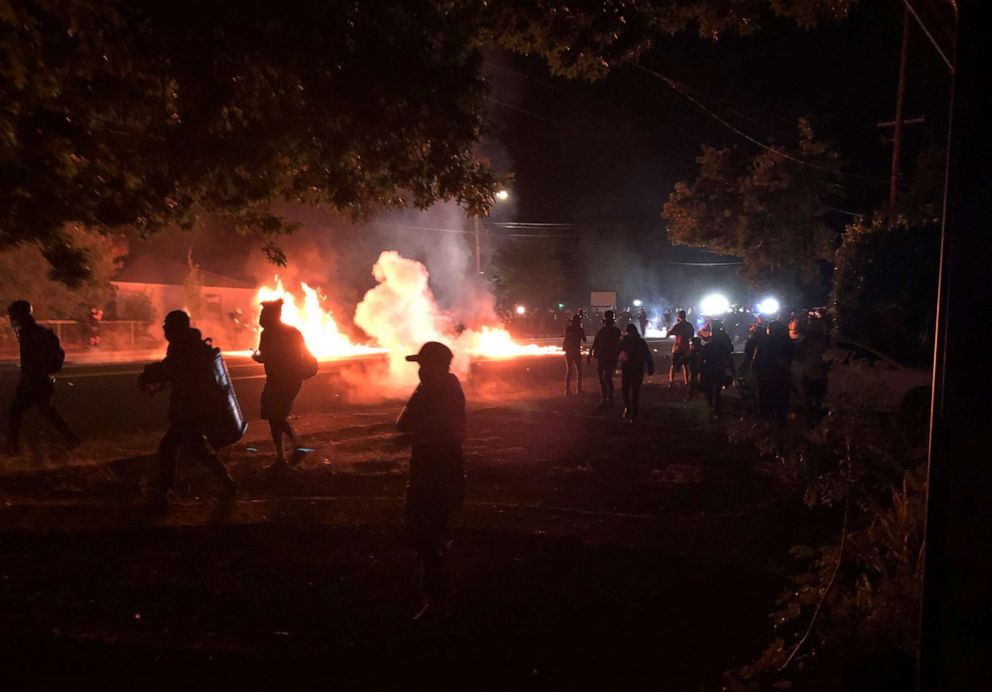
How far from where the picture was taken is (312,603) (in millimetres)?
4723

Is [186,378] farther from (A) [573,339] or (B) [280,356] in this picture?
(A) [573,339]

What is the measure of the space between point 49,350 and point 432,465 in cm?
615

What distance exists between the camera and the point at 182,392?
6531 mm

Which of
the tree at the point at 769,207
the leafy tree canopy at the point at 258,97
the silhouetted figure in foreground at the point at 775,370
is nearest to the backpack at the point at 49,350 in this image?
the leafy tree canopy at the point at 258,97

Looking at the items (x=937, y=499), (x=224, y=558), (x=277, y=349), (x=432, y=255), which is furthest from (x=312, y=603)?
(x=432, y=255)

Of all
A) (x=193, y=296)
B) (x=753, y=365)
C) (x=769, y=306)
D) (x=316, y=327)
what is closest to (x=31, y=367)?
(x=753, y=365)

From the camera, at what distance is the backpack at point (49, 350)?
8.48 meters

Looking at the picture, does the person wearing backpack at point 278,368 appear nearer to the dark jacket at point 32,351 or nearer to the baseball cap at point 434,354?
the dark jacket at point 32,351

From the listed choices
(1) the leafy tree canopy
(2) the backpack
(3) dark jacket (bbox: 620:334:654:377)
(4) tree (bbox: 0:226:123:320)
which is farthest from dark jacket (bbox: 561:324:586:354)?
(4) tree (bbox: 0:226:123:320)

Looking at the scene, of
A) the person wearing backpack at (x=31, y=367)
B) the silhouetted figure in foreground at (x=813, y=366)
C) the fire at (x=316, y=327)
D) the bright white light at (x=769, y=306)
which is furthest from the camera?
the fire at (x=316, y=327)

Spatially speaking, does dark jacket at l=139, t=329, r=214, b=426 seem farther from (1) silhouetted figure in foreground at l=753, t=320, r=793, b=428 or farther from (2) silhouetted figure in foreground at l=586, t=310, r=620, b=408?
(1) silhouetted figure in foreground at l=753, t=320, r=793, b=428

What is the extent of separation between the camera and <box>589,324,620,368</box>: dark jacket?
42.7 ft

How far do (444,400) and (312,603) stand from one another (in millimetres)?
1532

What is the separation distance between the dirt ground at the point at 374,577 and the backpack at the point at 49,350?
1039mm
